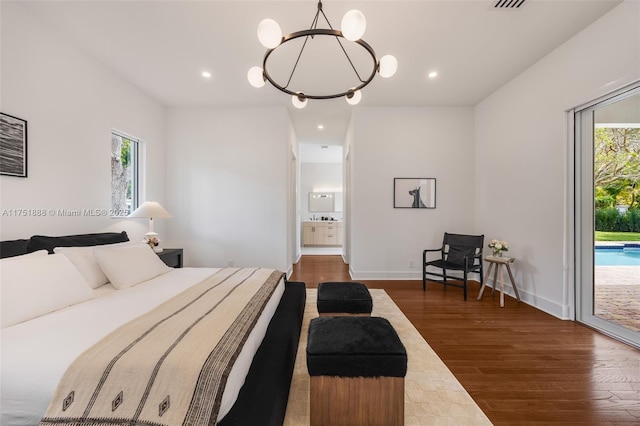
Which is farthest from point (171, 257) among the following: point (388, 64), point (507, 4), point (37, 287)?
point (507, 4)

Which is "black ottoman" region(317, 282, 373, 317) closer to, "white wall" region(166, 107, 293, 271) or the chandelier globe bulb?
the chandelier globe bulb

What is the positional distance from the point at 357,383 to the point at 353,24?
1.96 metres

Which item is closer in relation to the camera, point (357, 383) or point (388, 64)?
point (357, 383)

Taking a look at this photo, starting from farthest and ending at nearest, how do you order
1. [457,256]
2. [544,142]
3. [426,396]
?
[457,256] < [544,142] < [426,396]

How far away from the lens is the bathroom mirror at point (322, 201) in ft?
28.6

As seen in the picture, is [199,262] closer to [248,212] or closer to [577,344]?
[248,212]

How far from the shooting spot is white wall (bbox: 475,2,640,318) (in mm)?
2375

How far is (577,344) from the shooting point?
7.73 feet

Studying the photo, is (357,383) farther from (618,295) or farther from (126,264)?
(618,295)

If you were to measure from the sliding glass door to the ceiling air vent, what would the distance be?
1281 millimetres

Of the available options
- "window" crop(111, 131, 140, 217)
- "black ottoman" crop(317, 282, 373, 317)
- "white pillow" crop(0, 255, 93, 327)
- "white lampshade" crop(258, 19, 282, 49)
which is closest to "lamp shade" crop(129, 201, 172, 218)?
"window" crop(111, 131, 140, 217)

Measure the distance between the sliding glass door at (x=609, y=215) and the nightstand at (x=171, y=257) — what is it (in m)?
4.85

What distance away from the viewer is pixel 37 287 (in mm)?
1562

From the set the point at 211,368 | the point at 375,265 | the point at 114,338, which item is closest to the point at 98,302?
the point at 114,338
